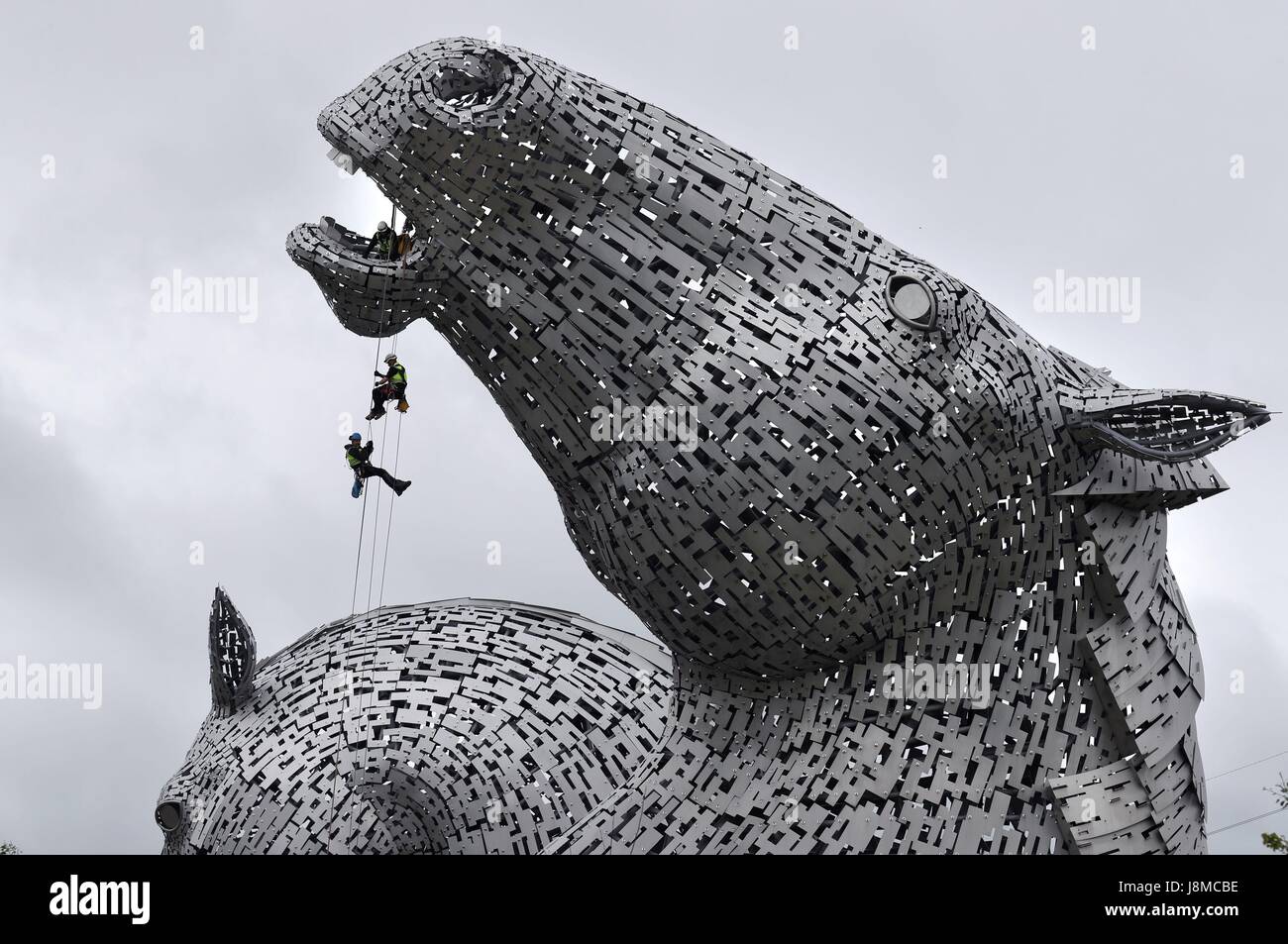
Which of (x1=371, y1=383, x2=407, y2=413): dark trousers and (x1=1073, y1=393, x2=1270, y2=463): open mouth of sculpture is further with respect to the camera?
(x1=371, y1=383, x2=407, y2=413): dark trousers

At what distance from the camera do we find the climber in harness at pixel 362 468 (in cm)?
1266

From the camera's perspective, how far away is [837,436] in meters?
11.3

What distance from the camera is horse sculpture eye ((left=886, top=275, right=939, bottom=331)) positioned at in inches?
454

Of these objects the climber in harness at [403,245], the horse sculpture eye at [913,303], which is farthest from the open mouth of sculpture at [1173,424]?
the climber in harness at [403,245]

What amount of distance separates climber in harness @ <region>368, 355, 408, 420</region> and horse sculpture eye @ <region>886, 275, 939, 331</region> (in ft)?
12.2

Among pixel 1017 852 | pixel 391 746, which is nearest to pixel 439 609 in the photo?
pixel 391 746

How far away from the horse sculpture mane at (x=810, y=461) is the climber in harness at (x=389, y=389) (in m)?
0.45

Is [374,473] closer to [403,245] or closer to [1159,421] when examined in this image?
[403,245]

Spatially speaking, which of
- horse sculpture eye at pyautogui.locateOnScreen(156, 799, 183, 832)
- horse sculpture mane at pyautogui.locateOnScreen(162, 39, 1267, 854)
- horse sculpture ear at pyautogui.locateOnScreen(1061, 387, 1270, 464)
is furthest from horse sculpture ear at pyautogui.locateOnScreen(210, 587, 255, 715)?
horse sculpture ear at pyautogui.locateOnScreen(1061, 387, 1270, 464)

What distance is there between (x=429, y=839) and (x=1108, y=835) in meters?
5.67

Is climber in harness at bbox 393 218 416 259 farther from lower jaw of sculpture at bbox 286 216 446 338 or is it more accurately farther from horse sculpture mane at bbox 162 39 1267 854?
horse sculpture mane at bbox 162 39 1267 854

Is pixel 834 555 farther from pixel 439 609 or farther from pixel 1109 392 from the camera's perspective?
pixel 439 609

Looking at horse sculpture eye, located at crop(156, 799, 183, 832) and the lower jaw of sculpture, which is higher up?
the lower jaw of sculpture

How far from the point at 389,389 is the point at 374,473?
2.21 feet
